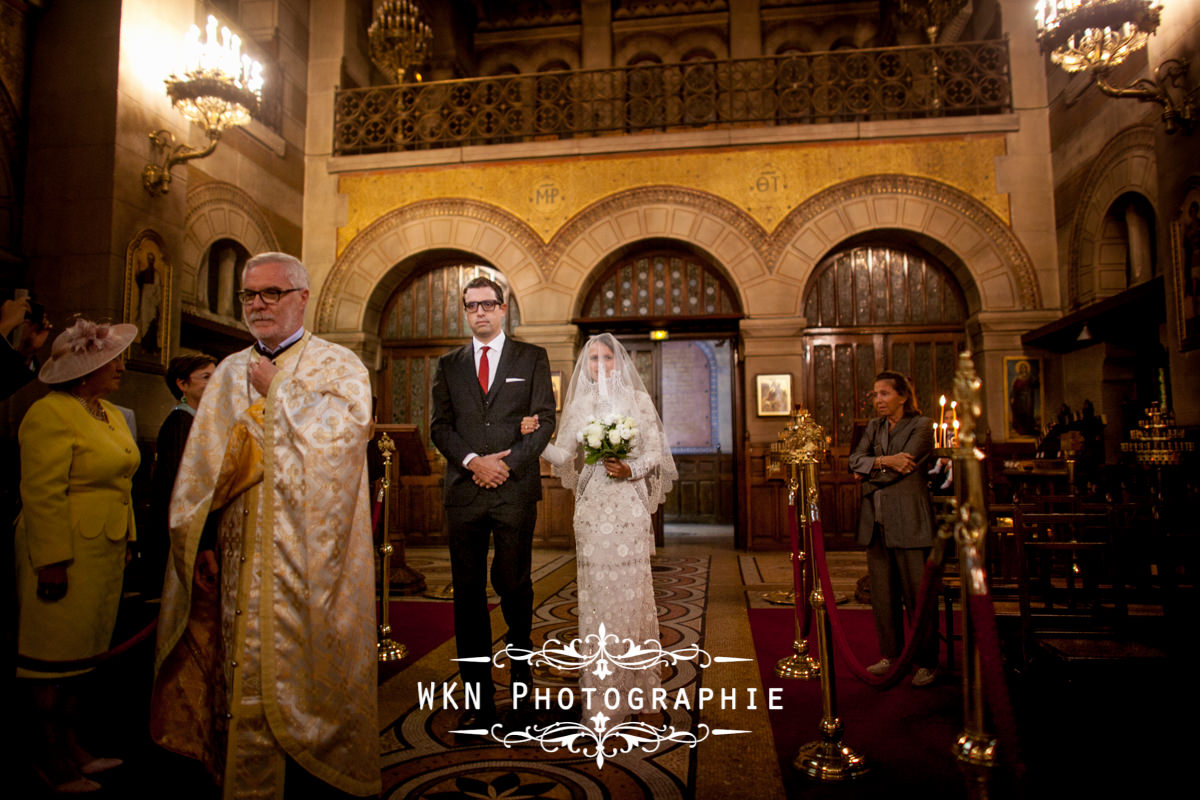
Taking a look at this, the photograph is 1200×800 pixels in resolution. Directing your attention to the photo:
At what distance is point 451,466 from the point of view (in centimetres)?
329

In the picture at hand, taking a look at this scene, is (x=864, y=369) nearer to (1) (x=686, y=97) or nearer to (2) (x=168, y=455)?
(1) (x=686, y=97)

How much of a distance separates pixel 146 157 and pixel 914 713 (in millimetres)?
7536

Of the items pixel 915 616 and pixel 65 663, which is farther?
pixel 65 663

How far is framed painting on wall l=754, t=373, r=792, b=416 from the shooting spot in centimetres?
891

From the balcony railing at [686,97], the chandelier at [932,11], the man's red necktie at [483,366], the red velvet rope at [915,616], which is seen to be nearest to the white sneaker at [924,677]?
the red velvet rope at [915,616]

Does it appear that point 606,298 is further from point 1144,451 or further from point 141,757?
point 141,757

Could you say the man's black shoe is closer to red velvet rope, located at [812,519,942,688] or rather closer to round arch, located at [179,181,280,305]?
red velvet rope, located at [812,519,942,688]

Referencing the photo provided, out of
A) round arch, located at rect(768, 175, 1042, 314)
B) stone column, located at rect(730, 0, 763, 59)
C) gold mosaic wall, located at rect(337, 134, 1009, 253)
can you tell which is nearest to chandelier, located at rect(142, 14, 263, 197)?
gold mosaic wall, located at rect(337, 134, 1009, 253)

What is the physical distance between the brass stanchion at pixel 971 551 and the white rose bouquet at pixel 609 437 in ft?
5.05

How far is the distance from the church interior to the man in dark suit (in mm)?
497

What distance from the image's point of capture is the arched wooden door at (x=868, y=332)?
9258mm

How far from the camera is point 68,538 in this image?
2594 millimetres

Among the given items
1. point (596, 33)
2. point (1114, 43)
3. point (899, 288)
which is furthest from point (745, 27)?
point (1114, 43)

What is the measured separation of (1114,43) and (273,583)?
24.3ft
